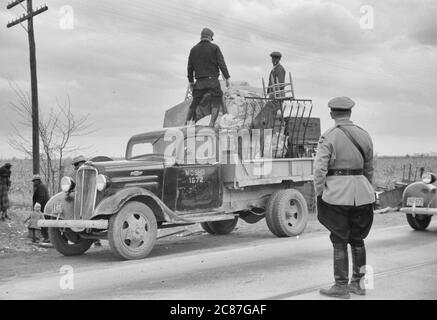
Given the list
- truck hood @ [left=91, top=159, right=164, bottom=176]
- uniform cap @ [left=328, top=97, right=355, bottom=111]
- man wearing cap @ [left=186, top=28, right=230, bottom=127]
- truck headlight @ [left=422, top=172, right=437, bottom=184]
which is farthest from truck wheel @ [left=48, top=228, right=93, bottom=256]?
truck headlight @ [left=422, top=172, right=437, bottom=184]

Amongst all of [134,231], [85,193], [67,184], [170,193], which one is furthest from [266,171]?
[67,184]

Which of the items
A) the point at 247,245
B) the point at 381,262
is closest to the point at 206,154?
the point at 247,245

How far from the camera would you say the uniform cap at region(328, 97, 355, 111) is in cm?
616

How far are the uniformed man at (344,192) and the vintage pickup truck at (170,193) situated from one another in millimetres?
4168

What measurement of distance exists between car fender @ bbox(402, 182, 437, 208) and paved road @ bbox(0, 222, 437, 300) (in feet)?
4.61

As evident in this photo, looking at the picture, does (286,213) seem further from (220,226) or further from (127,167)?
(127,167)

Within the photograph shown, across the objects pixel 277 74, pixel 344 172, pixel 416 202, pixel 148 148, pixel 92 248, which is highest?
pixel 277 74

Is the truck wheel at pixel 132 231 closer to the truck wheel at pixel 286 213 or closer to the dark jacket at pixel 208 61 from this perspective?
the truck wheel at pixel 286 213

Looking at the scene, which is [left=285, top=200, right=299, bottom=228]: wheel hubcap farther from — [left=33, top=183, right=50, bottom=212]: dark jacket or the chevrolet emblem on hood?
[left=33, top=183, right=50, bottom=212]: dark jacket

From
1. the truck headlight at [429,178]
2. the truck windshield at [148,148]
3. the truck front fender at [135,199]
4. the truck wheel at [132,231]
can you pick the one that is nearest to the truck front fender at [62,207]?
the truck front fender at [135,199]

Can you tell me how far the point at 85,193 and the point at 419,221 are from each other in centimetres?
670

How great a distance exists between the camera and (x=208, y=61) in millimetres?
12641

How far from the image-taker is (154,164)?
34.4 feet
